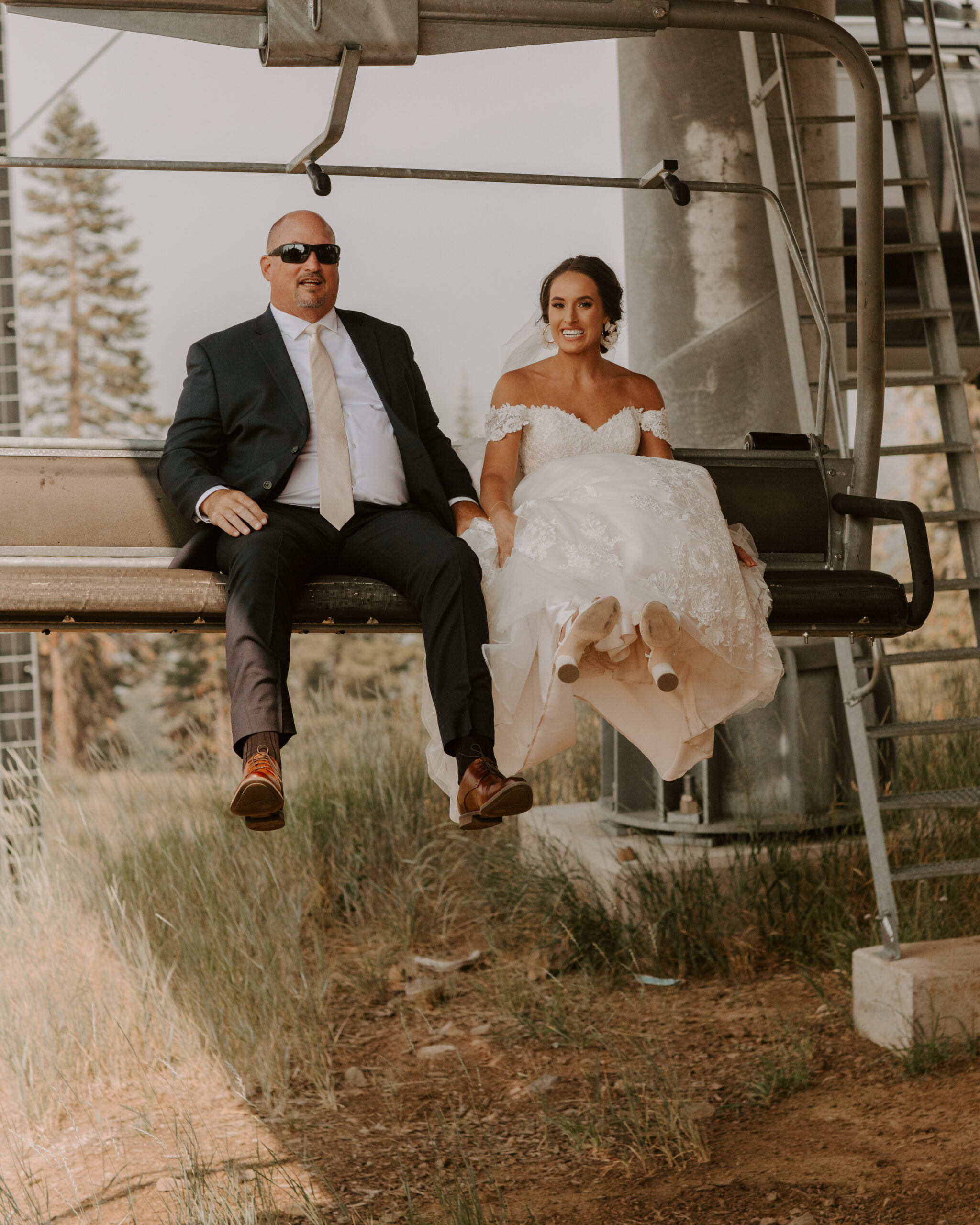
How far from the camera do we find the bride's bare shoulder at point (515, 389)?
381 centimetres

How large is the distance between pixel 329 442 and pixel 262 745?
983mm

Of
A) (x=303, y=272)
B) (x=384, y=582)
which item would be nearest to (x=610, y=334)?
(x=303, y=272)

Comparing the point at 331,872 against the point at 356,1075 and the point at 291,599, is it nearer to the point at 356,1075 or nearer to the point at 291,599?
the point at 356,1075

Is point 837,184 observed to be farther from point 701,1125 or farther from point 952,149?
point 701,1125

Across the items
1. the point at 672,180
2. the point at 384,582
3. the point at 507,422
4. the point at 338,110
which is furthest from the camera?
the point at 507,422

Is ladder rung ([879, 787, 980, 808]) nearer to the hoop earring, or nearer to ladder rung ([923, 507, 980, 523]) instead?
ladder rung ([923, 507, 980, 523])

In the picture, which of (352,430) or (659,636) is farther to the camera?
(352,430)

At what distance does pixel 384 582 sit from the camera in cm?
323

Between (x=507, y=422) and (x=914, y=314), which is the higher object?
(x=914, y=314)

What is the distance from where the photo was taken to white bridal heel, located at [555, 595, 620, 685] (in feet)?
9.34

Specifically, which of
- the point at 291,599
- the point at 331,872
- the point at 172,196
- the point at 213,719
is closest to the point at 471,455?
the point at 291,599

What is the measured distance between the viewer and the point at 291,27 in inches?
94.3

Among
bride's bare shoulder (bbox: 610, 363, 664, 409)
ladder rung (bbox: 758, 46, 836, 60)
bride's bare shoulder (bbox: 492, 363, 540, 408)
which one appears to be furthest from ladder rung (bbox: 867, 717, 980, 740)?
ladder rung (bbox: 758, 46, 836, 60)

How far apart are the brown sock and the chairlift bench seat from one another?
0.32 m
